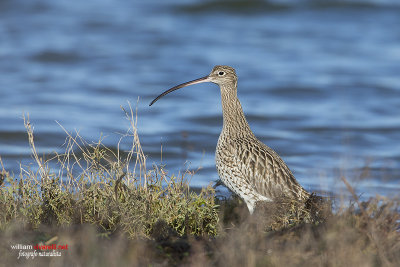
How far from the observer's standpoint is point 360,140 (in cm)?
1330

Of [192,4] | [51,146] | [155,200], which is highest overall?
[192,4]

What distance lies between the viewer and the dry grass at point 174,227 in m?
5.13

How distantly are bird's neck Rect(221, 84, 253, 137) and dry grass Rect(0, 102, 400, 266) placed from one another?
A: 0.84 meters

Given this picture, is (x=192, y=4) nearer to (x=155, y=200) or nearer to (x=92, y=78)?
(x=92, y=78)

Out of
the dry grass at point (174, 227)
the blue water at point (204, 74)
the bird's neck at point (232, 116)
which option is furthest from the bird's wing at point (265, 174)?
the blue water at point (204, 74)

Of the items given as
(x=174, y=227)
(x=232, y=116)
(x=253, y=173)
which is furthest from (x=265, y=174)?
(x=174, y=227)

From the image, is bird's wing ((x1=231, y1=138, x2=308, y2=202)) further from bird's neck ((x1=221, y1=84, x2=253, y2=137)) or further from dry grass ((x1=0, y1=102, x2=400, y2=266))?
bird's neck ((x1=221, y1=84, x2=253, y2=137))

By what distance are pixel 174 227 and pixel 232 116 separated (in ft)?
6.53

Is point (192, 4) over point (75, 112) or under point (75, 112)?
over

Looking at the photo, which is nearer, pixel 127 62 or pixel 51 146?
pixel 51 146

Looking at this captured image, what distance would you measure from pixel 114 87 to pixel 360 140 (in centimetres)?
616

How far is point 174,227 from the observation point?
656 centimetres

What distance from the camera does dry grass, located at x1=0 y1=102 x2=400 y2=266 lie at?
202 inches

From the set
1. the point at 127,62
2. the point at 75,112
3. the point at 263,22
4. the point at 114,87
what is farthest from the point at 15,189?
the point at 263,22
